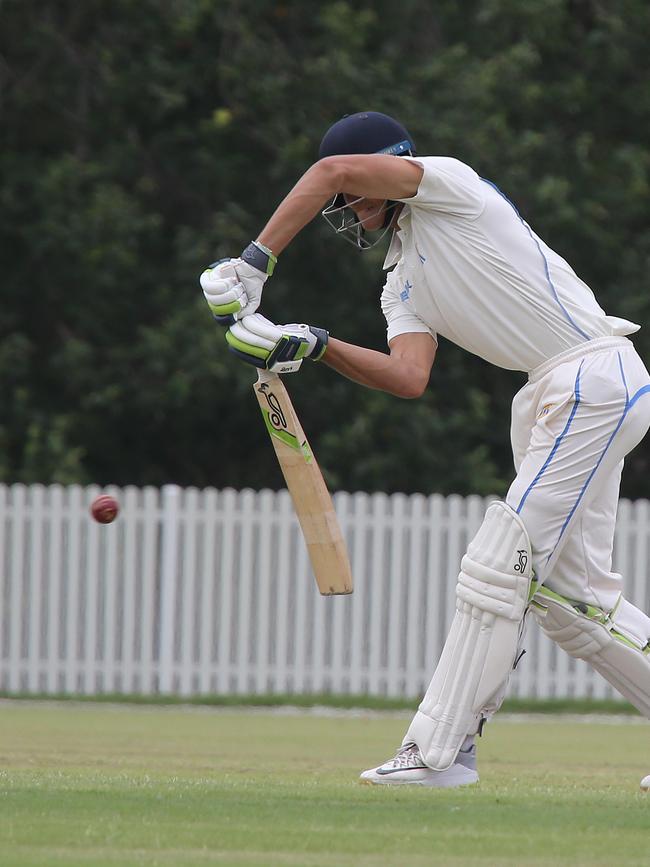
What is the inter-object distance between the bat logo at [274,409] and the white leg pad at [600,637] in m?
0.85

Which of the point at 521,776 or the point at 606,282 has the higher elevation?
the point at 606,282

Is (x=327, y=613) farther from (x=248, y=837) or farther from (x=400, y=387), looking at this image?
(x=248, y=837)

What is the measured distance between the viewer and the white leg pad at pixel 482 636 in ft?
14.0

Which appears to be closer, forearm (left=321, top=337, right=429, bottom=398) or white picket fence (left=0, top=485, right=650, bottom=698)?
forearm (left=321, top=337, right=429, bottom=398)

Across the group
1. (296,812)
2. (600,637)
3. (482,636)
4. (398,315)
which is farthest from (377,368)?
(296,812)

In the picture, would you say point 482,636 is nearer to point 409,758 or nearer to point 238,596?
point 409,758


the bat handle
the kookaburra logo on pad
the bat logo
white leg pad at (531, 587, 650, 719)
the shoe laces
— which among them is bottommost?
the shoe laces

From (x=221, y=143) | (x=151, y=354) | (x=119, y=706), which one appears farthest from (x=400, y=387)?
(x=221, y=143)

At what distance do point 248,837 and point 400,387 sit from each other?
156 centimetres

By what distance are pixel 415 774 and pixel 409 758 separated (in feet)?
0.15

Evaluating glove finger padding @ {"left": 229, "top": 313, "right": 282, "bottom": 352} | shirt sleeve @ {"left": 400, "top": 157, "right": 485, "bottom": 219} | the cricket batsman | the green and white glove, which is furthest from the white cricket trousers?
glove finger padding @ {"left": 229, "top": 313, "right": 282, "bottom": 352}

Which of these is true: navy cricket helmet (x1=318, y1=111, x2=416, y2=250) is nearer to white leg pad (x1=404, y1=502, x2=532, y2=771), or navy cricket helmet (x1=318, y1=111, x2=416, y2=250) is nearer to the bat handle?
the bat handle

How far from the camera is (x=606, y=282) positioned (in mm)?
14133

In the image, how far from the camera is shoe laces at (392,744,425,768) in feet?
14.3
